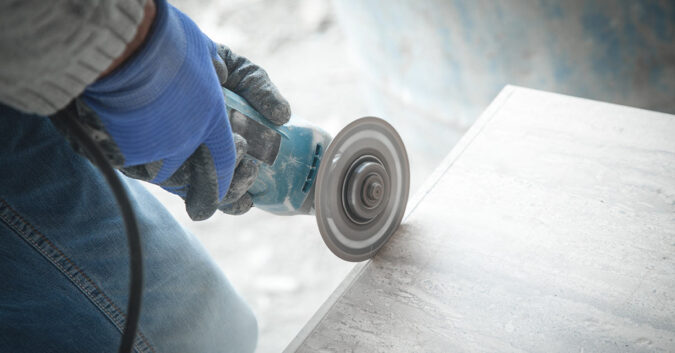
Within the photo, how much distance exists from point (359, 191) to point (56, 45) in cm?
59

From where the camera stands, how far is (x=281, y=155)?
1.03m

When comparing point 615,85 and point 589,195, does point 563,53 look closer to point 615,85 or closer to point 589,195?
point 615,85

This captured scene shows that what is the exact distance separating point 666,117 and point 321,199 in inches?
33.1

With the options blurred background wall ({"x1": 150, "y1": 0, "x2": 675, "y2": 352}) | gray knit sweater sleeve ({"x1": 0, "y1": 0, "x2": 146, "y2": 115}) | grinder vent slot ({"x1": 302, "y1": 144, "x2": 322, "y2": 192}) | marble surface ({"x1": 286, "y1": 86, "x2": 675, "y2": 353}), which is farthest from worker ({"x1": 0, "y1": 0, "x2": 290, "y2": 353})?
blurred background wall ({"x1": 150, "y1": 0, "x2": 675, "y2": 352})

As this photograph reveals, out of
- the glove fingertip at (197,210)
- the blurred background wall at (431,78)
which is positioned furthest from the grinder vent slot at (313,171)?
the blurred background wall at (431,78)

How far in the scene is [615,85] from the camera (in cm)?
180

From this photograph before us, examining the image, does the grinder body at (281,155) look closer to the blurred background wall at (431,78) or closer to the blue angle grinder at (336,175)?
the blue angle grinder at (336,175)

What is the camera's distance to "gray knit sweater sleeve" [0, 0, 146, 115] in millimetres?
505

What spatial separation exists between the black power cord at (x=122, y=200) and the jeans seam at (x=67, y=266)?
28 cm

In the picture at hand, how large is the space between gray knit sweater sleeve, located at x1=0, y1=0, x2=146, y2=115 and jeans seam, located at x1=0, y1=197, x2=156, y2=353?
34 centimetres

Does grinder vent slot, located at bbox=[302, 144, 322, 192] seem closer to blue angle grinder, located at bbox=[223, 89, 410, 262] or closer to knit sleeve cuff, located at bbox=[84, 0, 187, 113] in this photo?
blue angle grinder, located at bbox=[223, 89, 410, 262]

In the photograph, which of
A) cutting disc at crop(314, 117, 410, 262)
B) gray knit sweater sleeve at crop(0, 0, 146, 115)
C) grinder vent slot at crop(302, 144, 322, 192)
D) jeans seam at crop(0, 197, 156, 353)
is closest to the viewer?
gray knit sweater sleeve at crop(0, 0, 146, 115)

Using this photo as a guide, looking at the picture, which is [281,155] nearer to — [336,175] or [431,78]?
[336,175]

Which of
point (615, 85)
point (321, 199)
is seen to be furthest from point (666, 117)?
point (321, 199)
